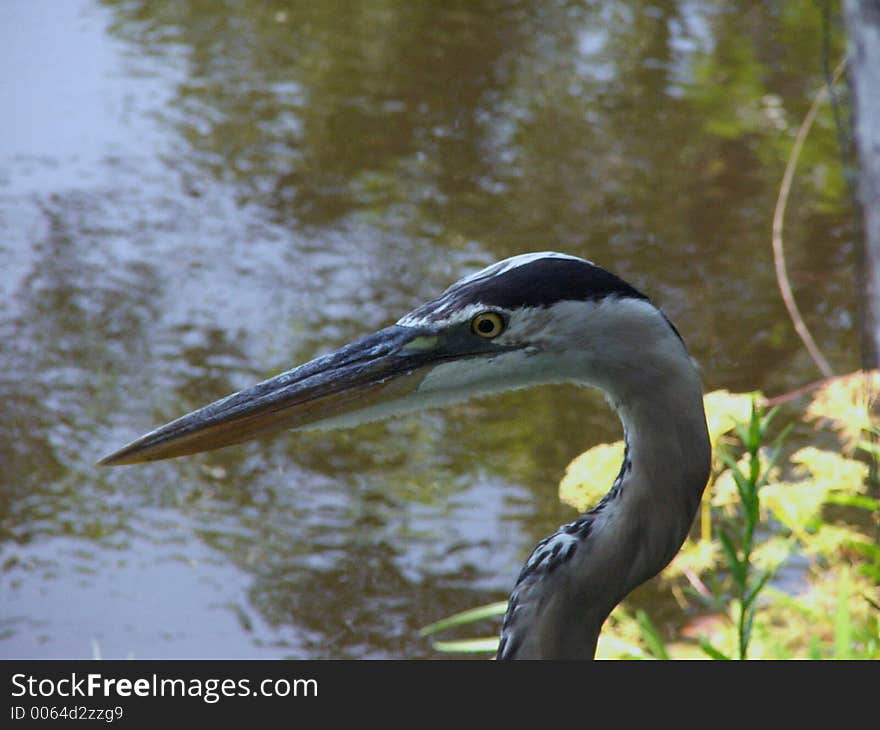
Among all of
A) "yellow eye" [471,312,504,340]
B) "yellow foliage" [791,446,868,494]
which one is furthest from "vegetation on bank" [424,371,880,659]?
"yellow eye" [471,312,504,340]

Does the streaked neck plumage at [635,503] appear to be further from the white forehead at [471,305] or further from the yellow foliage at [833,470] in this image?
the yellow foliage at [833,470]

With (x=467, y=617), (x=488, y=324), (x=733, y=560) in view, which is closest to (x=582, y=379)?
(x=488, y=324)

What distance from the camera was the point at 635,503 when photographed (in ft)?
7.23

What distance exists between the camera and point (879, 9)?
2443 mm

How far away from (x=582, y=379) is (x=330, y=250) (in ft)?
14.1

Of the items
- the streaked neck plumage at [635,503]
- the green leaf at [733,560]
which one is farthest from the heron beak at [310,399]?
the green leaf at [733,560]

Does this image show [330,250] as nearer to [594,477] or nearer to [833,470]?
[594,477]

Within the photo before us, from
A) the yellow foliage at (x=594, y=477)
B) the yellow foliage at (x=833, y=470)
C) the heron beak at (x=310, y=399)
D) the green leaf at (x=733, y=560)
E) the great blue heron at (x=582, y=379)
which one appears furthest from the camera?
the yellow foliage at (x=833, y=470)

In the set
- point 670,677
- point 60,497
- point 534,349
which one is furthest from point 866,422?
point 60,497

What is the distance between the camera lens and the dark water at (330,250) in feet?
15.6

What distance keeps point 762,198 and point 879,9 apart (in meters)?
5.00

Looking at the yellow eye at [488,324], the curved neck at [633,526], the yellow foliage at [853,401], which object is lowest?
the yellow foliage at [853,401]

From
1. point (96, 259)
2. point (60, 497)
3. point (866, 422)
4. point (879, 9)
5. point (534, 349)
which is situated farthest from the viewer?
point (96, 259)

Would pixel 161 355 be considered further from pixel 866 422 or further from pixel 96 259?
pixel 866 422
